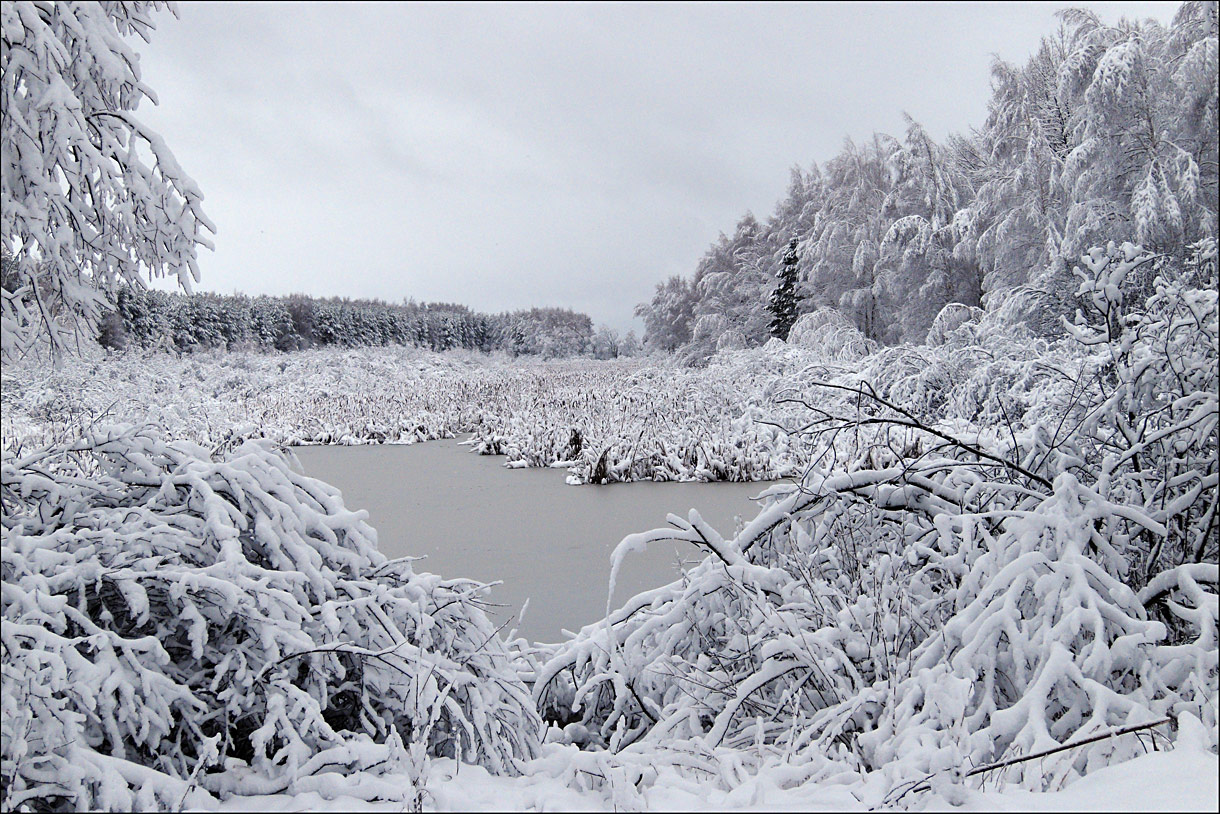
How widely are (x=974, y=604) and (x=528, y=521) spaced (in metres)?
5.51

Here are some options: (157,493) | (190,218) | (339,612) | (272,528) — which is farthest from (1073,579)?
(190,218)

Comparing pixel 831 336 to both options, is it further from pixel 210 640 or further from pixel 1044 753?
pixel 210 640

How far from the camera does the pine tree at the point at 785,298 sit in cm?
2534

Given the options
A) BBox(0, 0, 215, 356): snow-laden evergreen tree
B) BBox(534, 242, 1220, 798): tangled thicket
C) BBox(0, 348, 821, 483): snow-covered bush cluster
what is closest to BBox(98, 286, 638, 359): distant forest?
BBox(0, 0, 215, 356): snow-laden evergreen tree

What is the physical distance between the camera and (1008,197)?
13.8 m

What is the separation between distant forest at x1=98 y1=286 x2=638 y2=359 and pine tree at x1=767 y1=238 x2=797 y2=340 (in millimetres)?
17613

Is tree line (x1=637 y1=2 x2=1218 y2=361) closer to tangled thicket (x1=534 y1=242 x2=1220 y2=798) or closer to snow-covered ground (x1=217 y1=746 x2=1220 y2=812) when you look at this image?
tangled thicket (x1=534 y1=242 x2=1220 y2=798)

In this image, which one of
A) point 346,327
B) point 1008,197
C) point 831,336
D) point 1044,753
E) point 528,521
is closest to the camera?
point 1044,753

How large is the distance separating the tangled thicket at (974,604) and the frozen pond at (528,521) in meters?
0.54

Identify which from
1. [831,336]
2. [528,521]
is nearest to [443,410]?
[831,336]

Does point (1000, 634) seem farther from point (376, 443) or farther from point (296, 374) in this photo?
point (296, 374)

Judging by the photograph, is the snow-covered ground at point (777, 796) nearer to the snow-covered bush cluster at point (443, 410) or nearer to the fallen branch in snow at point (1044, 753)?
the fallen branch in snow at point (1044, 753)

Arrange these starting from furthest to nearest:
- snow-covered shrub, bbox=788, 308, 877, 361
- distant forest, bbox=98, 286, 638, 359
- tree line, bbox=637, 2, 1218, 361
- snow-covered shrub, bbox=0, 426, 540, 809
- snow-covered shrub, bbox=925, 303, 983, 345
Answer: distant forest, bbox=98, 286, 638, 359, snow-covered shrub, bbox=788, 308, 877, 361, snow-covered shrub, bbox=925, 303, 983, 345, tree line, bbox=637, 2, 1218, 361, snow-covered shrub, bbox=0, 426, 540, 809

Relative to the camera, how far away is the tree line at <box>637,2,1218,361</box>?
3170mm
